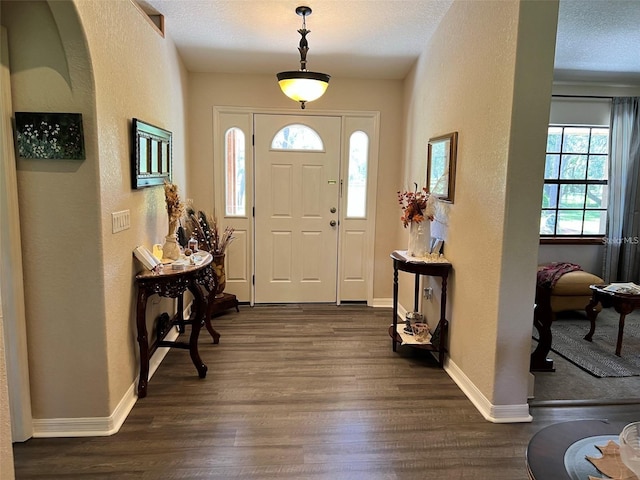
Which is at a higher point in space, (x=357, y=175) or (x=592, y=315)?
(x=357, y=175)

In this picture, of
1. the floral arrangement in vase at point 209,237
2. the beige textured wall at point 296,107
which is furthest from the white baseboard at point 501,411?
the floral arrangement in vase at point 209,237

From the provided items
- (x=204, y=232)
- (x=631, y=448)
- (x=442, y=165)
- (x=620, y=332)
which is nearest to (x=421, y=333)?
(x=442, y=165)

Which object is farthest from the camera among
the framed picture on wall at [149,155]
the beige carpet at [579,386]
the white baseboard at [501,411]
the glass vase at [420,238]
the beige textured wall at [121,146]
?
the glass vase at [420,238]

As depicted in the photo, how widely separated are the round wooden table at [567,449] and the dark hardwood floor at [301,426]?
3.20 ft

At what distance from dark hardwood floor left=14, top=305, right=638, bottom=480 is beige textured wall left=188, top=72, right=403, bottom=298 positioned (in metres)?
1.72

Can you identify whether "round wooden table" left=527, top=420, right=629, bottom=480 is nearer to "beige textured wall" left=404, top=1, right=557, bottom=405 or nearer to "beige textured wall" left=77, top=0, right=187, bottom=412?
"beige textured wall" left=404, top=1, right=557, bottom=405

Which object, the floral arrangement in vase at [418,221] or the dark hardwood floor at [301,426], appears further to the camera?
the floral arrangement in vase at [418,221]

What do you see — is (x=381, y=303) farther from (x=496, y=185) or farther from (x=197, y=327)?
(x=496, y=185)

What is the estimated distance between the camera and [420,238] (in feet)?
11.4

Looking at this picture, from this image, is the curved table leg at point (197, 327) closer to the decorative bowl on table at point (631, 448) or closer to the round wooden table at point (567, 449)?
the round wooden table at point (567, 449)

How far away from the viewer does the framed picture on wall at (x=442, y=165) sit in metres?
3.18

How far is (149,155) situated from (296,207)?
203 cm

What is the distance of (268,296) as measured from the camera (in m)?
4.93

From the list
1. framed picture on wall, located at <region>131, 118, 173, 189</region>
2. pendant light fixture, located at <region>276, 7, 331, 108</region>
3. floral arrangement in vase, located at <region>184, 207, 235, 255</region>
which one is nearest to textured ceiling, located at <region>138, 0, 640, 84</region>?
pendant light fixture, located at <region>276, 7, 331, 108</region>
